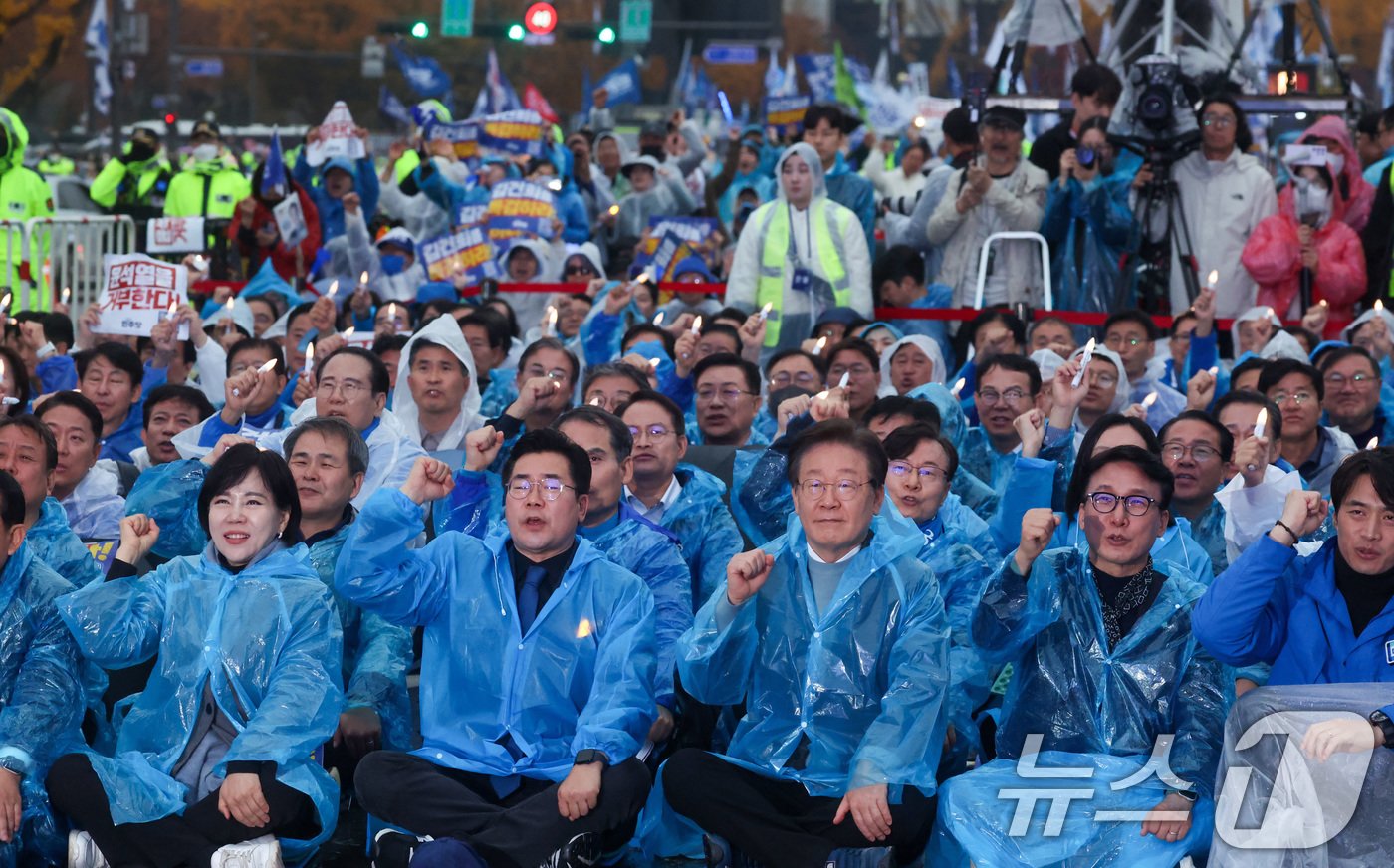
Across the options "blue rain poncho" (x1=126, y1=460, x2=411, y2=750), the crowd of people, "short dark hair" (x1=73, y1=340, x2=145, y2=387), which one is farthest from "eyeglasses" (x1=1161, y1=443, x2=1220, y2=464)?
"short dark hair" (x1=73, y1=340, x2=145, y2=387)

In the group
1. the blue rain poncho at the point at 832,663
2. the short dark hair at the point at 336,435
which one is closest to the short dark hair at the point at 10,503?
the short dark hair at the point at 336,435

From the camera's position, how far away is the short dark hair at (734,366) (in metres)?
7.07

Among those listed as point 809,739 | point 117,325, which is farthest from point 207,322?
point 809,739

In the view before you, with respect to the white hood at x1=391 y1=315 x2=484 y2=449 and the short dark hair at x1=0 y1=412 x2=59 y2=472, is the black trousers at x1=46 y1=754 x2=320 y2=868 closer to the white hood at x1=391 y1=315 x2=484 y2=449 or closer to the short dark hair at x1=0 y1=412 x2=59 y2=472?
the short dark hair at x1=0 y1=412 x2=59 y2=472

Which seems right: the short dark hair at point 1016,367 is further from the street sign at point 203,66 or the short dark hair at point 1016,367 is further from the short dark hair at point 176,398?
the street sign at point 203,66

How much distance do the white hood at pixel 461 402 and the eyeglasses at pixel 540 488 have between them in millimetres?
2019

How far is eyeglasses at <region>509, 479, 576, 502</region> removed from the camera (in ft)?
16.0

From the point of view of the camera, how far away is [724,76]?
29203mm

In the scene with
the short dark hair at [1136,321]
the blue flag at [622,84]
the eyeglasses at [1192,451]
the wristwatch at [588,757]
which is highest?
the blue flag at [622,84]

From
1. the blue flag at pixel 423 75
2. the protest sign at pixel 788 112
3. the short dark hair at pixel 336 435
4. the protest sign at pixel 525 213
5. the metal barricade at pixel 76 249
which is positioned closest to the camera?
the short dark hair at pixel 336 435

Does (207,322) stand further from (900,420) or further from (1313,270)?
(1313,270)

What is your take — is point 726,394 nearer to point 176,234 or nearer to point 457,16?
point 176,234

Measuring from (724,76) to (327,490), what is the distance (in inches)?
966

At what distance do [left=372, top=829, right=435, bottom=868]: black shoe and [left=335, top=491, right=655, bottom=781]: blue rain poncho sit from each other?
0.22m
